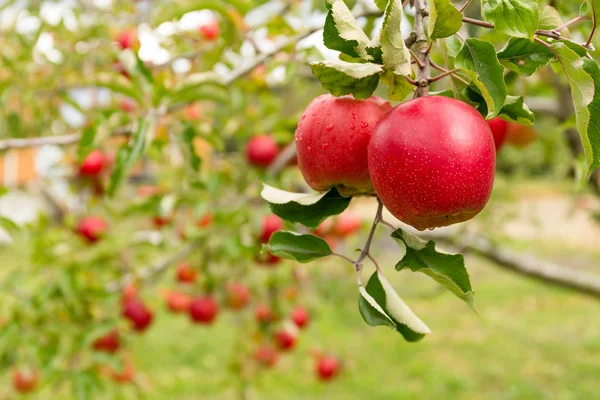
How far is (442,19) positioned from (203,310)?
2087 mm

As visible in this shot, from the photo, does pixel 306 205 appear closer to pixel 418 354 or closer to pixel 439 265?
pixel 439 265

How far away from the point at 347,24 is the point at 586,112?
0.22 meters

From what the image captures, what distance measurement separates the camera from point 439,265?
Answer: 0.60 meters

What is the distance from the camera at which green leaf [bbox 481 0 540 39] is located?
1.73 feet

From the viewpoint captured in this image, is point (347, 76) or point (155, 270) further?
point (155, 270)

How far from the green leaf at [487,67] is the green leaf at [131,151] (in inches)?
24.8

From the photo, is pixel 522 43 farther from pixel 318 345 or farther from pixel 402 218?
pixel 318 345

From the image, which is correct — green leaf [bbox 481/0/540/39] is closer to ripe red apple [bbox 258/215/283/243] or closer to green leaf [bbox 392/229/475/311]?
green leaf [bbox 392/229/475/311]

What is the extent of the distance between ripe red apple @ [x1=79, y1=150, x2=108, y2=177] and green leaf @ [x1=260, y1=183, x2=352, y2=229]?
1879mm

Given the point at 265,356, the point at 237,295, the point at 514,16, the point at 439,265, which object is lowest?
the point at 265,356

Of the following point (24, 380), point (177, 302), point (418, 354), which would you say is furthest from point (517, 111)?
point (418, 354)

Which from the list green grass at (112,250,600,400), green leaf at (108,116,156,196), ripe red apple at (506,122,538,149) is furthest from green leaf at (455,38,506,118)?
green grass at (112,250,600,400)

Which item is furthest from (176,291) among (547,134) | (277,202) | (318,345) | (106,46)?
(277,202)

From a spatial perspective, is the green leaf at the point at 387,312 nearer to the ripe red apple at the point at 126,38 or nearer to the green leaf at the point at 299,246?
the green leaf at the point at 299,246
